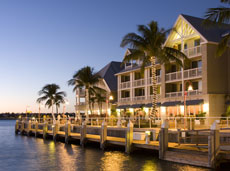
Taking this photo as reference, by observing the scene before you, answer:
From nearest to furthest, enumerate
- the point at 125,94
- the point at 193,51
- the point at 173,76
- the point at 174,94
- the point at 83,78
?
1. the point at 193,51
2. the point at 174,94
3. the point at 173,76
4. the point at 83,78
5. the point at 125,94

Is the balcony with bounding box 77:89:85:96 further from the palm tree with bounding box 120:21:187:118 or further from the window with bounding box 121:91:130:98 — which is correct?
the palm tree with bounding box 120:21:187:118

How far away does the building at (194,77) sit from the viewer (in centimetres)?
3625

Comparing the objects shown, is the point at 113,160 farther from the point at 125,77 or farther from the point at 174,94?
the point at 125,77

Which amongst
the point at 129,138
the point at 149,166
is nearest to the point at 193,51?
the point at 129,138

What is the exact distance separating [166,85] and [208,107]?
28.4 feet

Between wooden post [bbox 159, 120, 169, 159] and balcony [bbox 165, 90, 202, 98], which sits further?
balcony [bbox 165, 90, 202, 98]

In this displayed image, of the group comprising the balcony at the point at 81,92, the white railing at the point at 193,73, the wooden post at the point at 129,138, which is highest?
the white railing at the point at 193,73

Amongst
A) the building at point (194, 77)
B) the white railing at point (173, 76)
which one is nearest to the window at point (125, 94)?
the building at point (194, 77)

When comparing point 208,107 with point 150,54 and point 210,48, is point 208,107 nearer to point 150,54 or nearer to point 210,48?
point 210,48

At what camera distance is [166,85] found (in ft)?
142

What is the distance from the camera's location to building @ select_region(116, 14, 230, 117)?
36.2m

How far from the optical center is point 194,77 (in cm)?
3800

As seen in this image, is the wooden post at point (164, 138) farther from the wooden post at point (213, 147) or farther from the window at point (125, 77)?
the window at point (125, 77)

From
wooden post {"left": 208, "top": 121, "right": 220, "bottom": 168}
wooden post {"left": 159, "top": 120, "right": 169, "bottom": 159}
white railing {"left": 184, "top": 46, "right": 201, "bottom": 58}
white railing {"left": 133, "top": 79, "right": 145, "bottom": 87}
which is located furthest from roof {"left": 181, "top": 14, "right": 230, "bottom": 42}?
wooden post {"left": 208, "top": 121, "right": 220, "bottom": 168}
